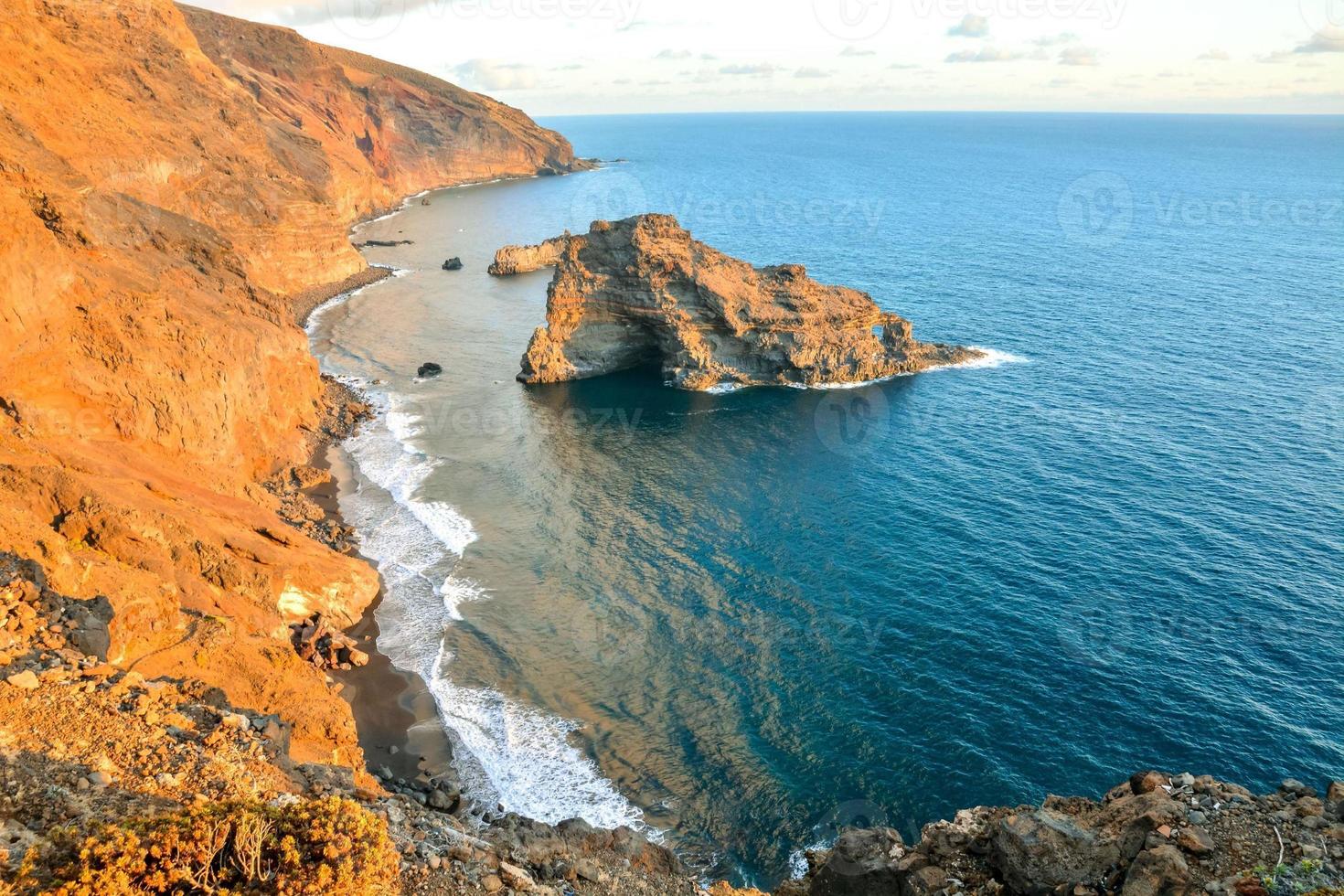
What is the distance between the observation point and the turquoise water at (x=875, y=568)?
3319 cm

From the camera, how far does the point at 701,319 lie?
77.4 m

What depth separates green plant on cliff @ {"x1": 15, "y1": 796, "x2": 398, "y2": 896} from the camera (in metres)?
15.2

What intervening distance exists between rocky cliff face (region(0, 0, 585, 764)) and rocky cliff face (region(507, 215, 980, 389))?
2330 cm

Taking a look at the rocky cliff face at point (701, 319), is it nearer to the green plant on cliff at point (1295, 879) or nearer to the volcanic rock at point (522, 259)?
the volcanic rock at point (522, 259)

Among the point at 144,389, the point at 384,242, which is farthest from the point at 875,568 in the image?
the point at 384,242

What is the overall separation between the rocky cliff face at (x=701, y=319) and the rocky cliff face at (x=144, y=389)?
76.5 feet

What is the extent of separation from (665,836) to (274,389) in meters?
42.9

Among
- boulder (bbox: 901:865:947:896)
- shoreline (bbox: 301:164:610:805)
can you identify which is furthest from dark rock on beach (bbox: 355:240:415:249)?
boulder (bbox: 901:865:947:896)

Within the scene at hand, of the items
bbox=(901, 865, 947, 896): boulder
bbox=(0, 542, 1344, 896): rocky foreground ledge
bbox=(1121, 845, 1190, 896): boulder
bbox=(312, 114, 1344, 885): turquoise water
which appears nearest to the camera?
bbox=(0, 542, 1344, 896): rocky foreground ledge

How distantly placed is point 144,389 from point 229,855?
109ft

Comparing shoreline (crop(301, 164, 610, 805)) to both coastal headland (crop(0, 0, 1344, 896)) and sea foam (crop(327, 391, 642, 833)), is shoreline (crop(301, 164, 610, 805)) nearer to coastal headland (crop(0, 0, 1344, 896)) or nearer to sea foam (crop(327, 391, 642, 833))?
coastal headland (crop(0, 0, 1344, 896))

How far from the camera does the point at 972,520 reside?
50531mm

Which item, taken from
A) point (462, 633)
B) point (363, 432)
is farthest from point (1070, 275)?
point (462, 633)

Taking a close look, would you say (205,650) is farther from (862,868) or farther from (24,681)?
(862,868)
